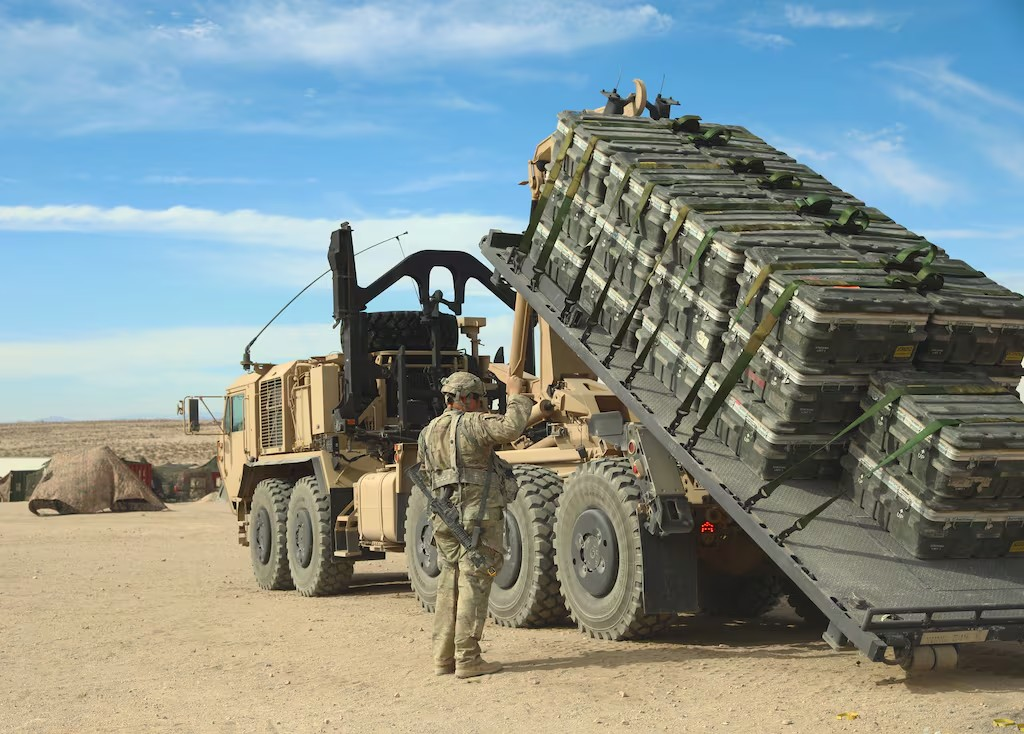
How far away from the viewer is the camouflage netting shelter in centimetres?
3222

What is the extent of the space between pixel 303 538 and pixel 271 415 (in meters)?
1.88

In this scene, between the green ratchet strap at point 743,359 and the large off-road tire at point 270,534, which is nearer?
the green ratchet strap at point 743,359

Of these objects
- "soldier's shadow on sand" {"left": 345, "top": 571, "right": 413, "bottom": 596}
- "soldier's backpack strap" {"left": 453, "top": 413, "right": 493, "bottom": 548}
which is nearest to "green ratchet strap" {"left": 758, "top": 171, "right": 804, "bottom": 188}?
"soldier's backpack strap" {"left": 453, "top": 413, "right": 493, "bottom": 548}

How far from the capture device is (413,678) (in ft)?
27.2

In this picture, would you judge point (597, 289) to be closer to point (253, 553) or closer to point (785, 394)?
point (785, 394)

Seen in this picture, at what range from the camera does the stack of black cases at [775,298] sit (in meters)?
7.73

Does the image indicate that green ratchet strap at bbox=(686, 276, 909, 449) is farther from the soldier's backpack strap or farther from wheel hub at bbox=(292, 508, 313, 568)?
wheel hub at bbox=(292, 508, 313, 568)

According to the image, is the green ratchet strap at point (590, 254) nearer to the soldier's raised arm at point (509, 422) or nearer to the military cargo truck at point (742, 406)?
the military cargo truck at point (742, 406)

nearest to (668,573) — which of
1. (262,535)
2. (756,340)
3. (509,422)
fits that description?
(509,422)

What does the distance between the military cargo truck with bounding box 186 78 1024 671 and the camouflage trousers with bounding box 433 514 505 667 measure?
3.60ft

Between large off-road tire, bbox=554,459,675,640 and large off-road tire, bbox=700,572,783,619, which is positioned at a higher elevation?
large off-road tire, bbox=554,459,675,640

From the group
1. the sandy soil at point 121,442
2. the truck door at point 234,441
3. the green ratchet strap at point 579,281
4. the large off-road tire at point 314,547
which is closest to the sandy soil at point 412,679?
the large off-road tire at point 314,547

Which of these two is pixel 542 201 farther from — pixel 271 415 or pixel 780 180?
pixel 271 415

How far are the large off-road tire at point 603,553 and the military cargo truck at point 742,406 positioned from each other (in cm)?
2
